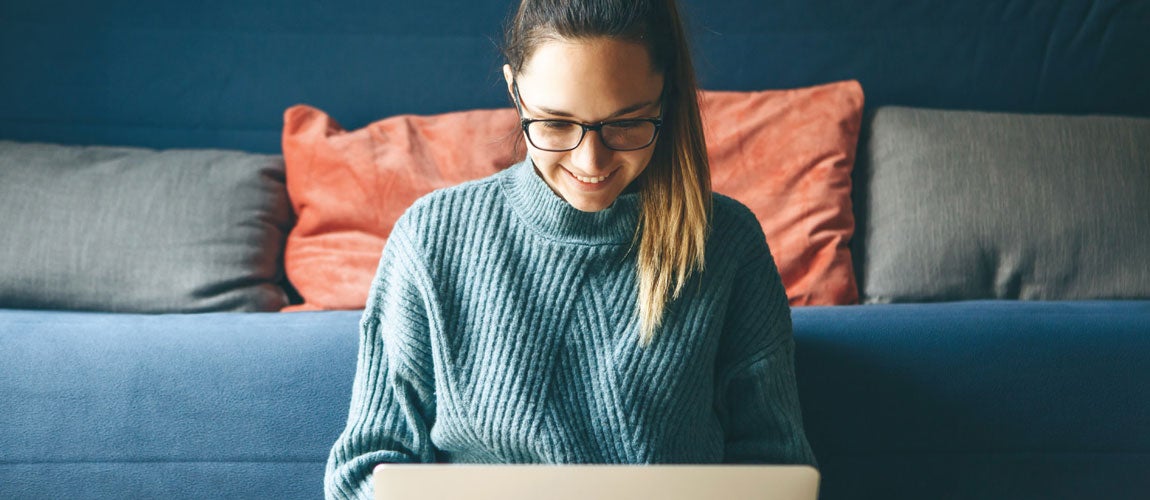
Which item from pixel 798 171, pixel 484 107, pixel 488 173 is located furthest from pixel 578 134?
pixel 484 107

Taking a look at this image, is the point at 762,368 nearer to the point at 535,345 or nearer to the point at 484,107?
the point at 535,345

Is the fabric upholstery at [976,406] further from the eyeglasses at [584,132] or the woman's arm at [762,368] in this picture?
the eyeglasses at [584,132]

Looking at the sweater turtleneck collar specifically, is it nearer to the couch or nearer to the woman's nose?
the woman's nose

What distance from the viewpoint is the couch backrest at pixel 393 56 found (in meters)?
1.73

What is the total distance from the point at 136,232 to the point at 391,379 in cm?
75

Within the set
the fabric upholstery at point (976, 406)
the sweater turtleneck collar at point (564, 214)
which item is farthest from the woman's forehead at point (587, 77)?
the fabric upholstery at point (976, 406)

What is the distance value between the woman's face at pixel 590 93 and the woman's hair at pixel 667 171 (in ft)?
0.07

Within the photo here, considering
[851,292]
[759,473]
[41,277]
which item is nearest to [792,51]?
[851,292]

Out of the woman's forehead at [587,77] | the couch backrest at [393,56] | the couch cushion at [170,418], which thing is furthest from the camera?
the couch backrest at [393,56]

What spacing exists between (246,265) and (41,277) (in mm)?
318

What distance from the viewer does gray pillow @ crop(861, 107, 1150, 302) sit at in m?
1.49

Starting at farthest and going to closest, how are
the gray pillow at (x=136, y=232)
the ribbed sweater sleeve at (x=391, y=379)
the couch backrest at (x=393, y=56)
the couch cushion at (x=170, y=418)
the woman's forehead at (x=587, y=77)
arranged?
the couch backrest at (x=393, y=56)
the gray pillow at (x=136, y=232)
the couch cushion at (x=170, y=418)
the ribbed sweater sleeve at (x=391, y=379)
the woman's forehead at (x=587, y=77)

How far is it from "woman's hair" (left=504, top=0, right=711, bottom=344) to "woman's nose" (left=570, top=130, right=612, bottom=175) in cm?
10

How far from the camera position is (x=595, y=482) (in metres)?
0.68
